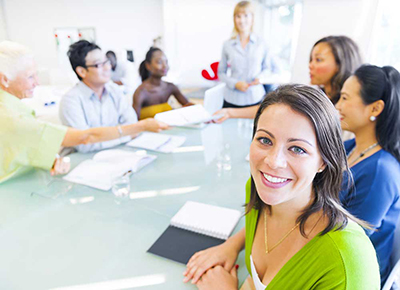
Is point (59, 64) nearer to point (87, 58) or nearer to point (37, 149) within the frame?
point (87, 58)

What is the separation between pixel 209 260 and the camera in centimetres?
106

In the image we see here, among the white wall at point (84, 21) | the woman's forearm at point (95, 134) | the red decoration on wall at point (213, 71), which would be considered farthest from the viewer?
the red decoration on wall at point (213, 71)

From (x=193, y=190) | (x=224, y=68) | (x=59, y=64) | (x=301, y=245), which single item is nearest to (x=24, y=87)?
(x=193, y=190)

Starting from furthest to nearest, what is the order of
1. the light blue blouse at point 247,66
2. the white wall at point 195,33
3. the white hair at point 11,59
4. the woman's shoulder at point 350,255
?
the white wall at point 195,33 < the light blue blouse at point 247,66 < the white hair at point 11,59 < the woman's shoulder at point 350,255

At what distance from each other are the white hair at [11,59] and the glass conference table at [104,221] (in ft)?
1.86

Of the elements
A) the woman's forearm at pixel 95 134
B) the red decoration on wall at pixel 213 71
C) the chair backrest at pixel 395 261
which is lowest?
the red decoration on wall at pixel 213 71

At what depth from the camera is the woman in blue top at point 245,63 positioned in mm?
3127

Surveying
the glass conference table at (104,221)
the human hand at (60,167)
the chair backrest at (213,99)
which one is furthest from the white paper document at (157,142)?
the human hand at (60,167)

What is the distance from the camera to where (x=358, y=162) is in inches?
51.4

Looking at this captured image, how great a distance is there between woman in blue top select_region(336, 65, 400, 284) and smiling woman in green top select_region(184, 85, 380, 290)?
313 millimetres

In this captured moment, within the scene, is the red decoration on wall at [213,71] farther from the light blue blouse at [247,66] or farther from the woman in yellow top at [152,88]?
the woman in yellow top at [152,88]

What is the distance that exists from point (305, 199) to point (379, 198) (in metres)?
0.43

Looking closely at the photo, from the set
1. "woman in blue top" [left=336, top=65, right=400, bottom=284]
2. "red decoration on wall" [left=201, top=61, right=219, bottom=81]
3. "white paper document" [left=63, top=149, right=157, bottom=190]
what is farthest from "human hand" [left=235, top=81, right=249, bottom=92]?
"red decoration on wall" [left=201, top=61, right=219, bottom=81]

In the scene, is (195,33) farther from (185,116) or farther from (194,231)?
(194,231)
